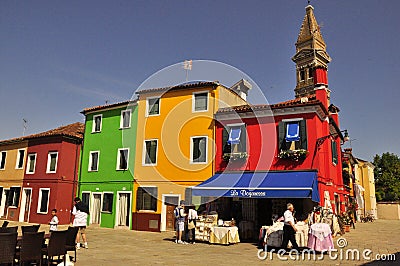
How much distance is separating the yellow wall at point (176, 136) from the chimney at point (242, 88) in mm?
1034

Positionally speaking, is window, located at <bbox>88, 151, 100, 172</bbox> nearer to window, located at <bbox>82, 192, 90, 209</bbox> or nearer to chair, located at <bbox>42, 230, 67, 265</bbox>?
window, located at <bbox>82, 192, 90, 209</bbox>

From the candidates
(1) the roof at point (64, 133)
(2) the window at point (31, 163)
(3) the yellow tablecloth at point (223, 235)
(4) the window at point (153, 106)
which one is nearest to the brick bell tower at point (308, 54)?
(1) the roof at point (64, 133)

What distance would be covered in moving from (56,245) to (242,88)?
18.0 meters

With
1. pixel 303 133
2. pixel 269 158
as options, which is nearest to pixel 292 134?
pixel 303 133

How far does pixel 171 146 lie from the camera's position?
20.9m

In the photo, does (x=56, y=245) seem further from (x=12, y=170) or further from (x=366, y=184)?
(x=366, y=184)

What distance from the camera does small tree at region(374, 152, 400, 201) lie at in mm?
52125

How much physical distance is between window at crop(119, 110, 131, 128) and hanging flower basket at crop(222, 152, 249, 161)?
7894 mm

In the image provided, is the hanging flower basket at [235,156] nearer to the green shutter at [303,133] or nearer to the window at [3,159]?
the green shutter at [303,133]

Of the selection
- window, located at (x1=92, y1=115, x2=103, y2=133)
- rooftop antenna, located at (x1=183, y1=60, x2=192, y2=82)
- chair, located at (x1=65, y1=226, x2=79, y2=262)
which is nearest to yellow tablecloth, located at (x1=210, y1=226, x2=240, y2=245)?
chair, located at (x1=65, y1=226, x2=79, y2=262)

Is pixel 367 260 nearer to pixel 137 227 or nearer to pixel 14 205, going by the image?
pixel 137 227

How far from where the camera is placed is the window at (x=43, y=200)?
24359 mm

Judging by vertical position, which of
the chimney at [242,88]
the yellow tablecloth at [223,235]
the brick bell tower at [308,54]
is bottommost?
the yellow tablecloth at [223,235]

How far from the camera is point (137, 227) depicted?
21.0 m
